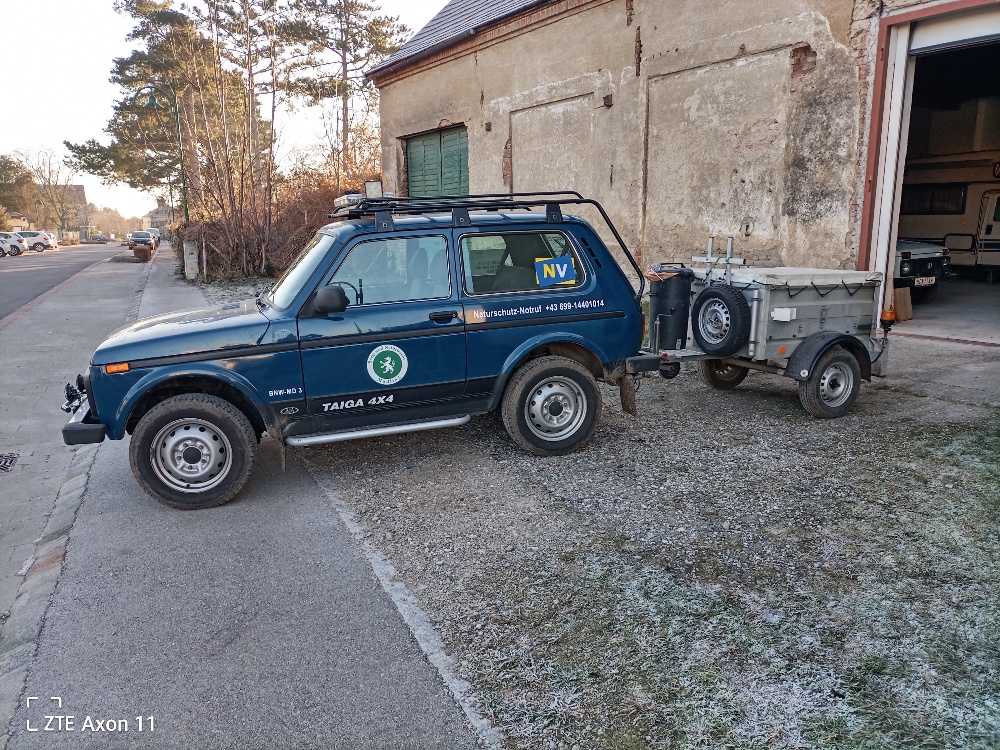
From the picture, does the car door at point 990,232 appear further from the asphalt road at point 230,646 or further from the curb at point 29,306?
the curb at point 29,306

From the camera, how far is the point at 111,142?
4344 cm

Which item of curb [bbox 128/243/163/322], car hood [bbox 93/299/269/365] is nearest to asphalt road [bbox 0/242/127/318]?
curb [bbox 128/243/163/322]

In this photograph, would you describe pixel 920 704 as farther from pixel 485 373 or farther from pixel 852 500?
pixel 485 373

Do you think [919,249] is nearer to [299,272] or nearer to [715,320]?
[715,320]

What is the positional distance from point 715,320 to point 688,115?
258 inches

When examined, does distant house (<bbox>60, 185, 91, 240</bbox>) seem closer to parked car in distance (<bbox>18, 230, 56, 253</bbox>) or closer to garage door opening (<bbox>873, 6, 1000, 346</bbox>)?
parked car in distance (<bbox>18, 230, 56, 253</bbox>)

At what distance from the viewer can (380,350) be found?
17.4ft

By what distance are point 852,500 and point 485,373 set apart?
2796 mm

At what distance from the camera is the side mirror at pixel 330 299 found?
5008mm

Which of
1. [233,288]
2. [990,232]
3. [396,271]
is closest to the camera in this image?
[396,271]

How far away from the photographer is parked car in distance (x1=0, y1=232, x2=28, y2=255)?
47000 millimetres

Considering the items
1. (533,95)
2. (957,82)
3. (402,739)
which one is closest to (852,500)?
(402,739)

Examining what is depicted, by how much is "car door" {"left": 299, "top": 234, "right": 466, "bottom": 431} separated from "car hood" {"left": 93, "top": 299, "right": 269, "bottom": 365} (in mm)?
387

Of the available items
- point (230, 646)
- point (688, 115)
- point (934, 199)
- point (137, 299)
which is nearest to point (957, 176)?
point (934, 199)
